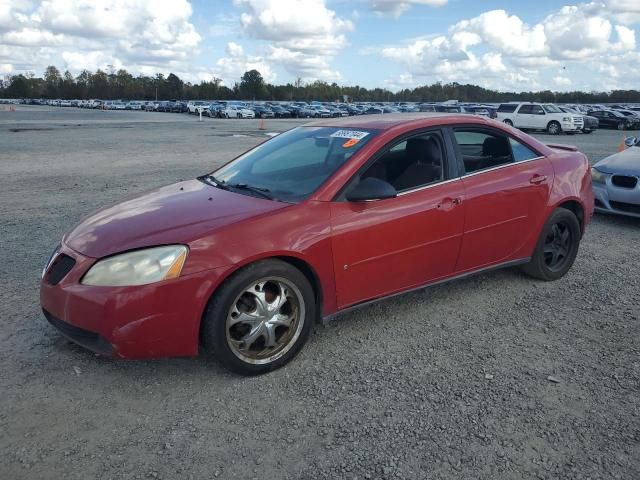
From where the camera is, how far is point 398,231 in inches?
148

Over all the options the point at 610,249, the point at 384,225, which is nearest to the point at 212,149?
the point at 610,249

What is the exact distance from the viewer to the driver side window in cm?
398

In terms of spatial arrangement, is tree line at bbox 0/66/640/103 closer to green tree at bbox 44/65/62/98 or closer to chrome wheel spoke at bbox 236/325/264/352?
green tree at bbox 44/65/62/98

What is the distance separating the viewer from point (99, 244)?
3234 millimetres

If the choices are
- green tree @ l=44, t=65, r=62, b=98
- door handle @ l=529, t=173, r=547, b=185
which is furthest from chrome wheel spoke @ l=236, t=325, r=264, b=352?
green tree @ l=44, t=65, r=62, b=98

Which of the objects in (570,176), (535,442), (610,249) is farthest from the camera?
(610,249)

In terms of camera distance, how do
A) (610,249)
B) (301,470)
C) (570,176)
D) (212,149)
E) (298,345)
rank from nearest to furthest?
(301,470) < (298,345) < (570,176) < (610,249) < (212,149)

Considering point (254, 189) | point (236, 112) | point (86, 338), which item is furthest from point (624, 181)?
point (236, 112)

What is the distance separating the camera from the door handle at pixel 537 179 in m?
4.57

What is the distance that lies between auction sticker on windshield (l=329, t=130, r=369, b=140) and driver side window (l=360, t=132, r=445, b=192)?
223 mm

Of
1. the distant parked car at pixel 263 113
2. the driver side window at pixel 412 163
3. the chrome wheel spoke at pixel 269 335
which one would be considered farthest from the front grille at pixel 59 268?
the distant parked car at pixel 263 113

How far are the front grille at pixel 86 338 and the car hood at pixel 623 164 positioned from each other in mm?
6879

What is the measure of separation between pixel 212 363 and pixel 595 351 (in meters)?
2.58

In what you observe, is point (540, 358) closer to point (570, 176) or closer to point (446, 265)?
point (446, 265)
